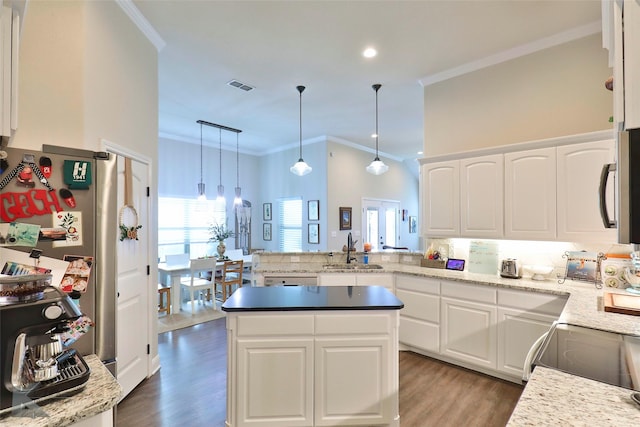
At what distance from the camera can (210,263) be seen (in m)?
5.20

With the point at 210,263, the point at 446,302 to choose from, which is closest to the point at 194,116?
the point at 210,263

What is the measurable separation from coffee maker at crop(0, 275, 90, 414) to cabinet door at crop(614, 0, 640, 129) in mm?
1796

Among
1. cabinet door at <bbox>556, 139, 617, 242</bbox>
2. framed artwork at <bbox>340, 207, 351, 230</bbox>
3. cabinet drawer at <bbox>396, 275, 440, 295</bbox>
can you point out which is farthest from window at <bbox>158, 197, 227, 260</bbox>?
cabinet door at <bbox>556, 139, 617, 242</bbox>

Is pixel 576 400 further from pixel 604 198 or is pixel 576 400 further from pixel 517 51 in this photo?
pixel 517 51

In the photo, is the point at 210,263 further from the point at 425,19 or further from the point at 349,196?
the point at 425,19

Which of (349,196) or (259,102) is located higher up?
(259,102)

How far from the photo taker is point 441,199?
12.1 ft

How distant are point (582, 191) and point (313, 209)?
4670 millimetres

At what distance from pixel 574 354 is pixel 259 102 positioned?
14.9ft

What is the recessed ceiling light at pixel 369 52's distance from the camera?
329cm

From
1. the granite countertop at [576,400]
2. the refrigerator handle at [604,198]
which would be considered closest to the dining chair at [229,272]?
the granite countertop at [576,400]

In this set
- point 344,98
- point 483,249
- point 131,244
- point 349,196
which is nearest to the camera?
point 131,244

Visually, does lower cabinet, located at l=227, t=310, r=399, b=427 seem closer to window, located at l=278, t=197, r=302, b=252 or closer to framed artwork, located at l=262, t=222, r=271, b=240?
window, located at l=278, t=197, r=302, b=252

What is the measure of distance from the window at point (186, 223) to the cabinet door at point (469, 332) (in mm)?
5086
